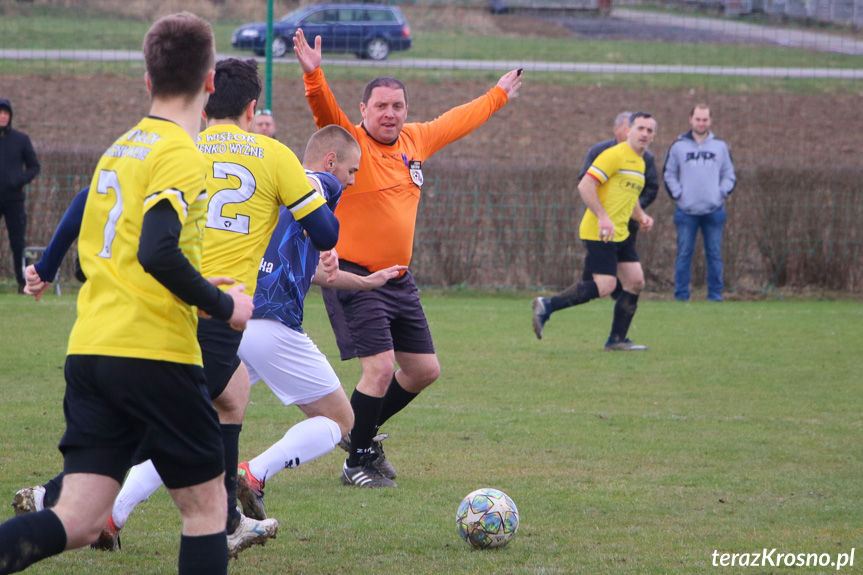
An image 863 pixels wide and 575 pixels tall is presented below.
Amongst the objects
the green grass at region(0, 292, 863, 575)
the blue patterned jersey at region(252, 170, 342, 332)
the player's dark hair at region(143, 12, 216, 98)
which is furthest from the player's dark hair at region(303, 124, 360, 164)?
the green grass at region(0, 292, 863, 575)

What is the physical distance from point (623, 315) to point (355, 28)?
7.03 metres

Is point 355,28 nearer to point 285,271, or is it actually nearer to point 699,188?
point 699,188

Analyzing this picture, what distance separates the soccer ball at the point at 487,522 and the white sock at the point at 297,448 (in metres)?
0.65

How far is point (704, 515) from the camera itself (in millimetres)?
4582

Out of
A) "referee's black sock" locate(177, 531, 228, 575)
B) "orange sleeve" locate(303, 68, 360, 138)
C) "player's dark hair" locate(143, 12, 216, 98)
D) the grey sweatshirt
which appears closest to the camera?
"player's dark hair" locate(143, 12, 216, 98)

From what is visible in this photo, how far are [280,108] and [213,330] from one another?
17662mm

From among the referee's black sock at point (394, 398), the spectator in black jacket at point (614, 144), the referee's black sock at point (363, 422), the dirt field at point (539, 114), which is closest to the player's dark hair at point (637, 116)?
the spectator in black jacket at point (614, 144)

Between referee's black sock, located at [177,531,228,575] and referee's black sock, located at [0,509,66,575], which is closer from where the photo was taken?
referee's black sock, located at [0,509,66,575]

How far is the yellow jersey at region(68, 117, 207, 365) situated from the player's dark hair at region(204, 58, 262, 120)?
951mm

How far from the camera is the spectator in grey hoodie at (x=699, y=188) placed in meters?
12.5

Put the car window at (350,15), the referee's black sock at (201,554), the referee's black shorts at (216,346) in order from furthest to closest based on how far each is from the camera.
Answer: the car window at (350,15) → the referee's black shorts at (216,346) → the referee's black sock at (201,554)

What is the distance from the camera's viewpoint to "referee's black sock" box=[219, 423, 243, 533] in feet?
12.6

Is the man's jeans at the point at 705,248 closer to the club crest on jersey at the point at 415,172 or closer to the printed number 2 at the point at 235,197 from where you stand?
the club crest on jersey at the point at 415,172

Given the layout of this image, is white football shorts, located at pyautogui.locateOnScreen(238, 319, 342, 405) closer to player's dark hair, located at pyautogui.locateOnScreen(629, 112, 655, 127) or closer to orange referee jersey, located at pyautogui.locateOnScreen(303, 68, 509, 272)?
orange referee jersey, located at pyautogui.locateOnScreen(303, 68, 509, 272)
